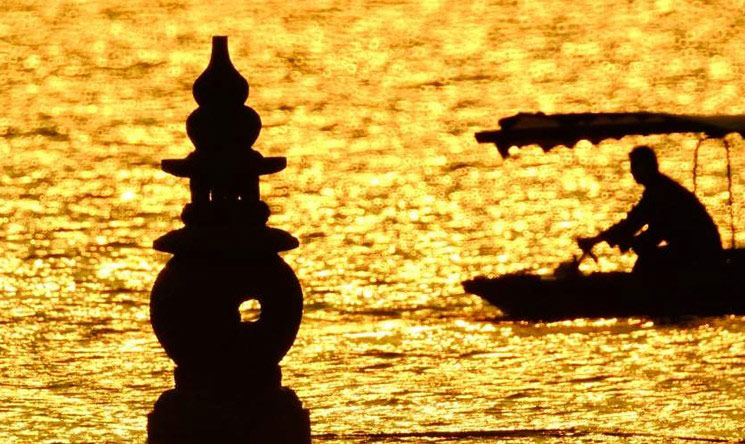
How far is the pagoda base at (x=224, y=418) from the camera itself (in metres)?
11.5

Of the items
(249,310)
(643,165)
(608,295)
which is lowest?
(608,295)

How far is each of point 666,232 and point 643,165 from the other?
104 cm

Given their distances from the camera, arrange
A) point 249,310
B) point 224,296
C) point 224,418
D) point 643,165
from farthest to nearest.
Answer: point 249,310
point 643,165
point 224,418
point 224,296

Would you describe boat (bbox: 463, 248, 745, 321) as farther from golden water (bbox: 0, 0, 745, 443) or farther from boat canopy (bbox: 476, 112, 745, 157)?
boat canopy (bbox: 476, 112, 745, 157)

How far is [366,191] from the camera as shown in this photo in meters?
40.5

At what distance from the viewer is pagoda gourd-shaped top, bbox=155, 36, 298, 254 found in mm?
11609

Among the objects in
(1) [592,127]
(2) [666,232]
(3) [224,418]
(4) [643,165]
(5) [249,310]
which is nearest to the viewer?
(3) [224,418]

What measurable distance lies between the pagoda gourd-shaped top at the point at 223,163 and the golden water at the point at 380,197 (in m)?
2.93

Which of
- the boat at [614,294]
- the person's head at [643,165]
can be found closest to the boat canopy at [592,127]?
the boat at [614,294]

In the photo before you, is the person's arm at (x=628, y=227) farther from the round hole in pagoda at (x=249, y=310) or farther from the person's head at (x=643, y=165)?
the round hole in pagoda at (x=249, y=310)

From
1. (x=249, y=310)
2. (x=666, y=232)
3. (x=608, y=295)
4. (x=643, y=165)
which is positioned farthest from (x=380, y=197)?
(x=643, y=165)

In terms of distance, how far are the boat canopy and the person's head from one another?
327 centimetres

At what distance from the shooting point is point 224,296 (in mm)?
11391

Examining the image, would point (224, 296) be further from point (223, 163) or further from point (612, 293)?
point (612, 293)
